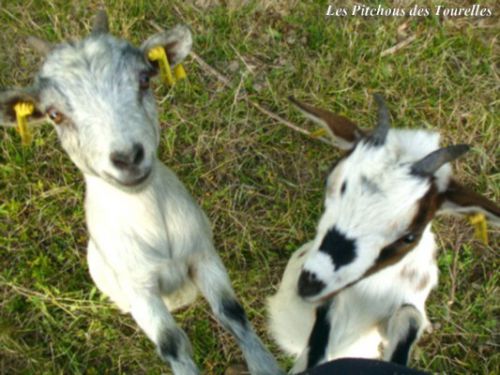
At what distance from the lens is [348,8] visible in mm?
5344

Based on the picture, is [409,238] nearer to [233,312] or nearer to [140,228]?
[233,312]

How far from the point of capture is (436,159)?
296 centimetres

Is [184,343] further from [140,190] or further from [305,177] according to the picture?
[305,177]

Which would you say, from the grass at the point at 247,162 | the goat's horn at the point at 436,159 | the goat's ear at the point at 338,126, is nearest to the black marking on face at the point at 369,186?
the goat's horn at the point at 436,159

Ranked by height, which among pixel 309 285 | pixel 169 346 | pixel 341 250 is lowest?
pixel 169 346

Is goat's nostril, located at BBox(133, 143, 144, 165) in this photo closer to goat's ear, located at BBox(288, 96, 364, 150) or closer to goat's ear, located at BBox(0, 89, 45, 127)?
goat's ear, located at BBox(0, 89, 45, 127)

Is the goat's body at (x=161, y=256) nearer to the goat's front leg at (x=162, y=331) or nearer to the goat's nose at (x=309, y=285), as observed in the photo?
the goat's front leg at (x=162, y=331)

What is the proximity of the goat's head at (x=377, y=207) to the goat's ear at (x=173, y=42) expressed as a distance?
1019 mm

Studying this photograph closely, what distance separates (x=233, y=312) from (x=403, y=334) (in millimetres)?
936

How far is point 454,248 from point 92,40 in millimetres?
3195

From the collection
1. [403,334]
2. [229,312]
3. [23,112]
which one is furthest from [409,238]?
[23,112]

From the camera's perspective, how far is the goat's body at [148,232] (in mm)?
3207

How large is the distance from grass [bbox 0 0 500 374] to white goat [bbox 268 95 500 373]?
110 centimetres

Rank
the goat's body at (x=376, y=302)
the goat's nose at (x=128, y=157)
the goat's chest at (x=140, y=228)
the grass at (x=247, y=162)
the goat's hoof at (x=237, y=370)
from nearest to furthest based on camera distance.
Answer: the goat's nose at (x=128, y=157) → the goat's chest at (x=140, y=228) → the goat's body at (x=376, y=302) → the goat's hoof at (x=237, y=370) → the grass at (x=247, y=162)
